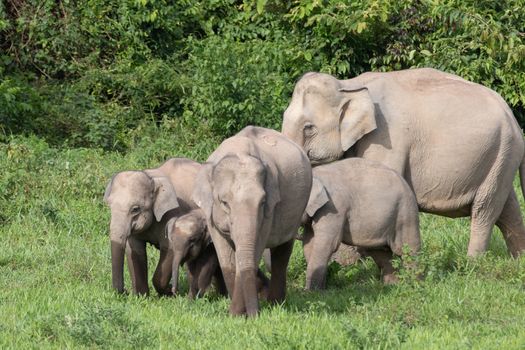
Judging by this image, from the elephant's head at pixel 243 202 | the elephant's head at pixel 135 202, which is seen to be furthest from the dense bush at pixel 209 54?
the elephant's head at pixel 243 202

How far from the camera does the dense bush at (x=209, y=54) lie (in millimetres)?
14891

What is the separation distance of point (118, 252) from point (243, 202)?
1610 millimetres

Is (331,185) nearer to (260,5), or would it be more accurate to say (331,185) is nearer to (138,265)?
(138,265)

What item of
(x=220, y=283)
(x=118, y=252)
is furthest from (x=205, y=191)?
(x=220, y=283)

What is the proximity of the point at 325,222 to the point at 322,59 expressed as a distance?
6309 mm

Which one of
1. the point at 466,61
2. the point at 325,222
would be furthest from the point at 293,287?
the point at 466,61

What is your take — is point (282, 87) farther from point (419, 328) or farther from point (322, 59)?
point (419, 328)

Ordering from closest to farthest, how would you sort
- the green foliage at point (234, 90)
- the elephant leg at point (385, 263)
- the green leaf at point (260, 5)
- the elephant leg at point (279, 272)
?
the elephant leg at point (279, 272) → the elephant leg at point (385, 263) → the green foliage at point (234, 90) → the green leaf at point (260, 5)

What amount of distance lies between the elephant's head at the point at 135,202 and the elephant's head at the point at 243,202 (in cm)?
128

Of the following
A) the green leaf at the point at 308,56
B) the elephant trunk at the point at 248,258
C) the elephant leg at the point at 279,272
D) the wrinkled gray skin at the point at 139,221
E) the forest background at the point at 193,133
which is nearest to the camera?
the forest background at the point at 193,133

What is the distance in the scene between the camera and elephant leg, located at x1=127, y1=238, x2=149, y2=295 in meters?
9.59

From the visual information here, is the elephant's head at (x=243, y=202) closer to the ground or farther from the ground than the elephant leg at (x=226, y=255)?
farther from the ground

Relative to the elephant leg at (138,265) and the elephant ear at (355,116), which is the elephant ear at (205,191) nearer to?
the elephant leg at (138,265)

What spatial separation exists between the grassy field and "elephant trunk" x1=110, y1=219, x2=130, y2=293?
5.4 inches
